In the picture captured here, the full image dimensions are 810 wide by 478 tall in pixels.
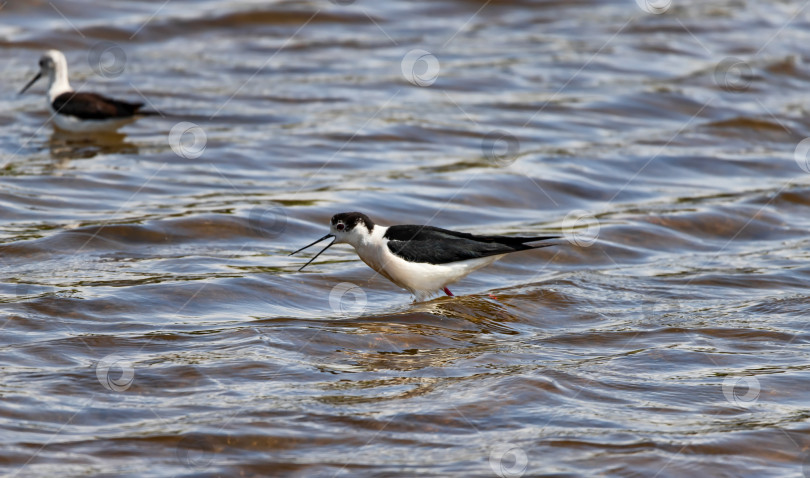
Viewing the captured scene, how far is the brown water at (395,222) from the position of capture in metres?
5.91

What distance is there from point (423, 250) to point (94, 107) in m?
7.19

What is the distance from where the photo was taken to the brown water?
5906 mm

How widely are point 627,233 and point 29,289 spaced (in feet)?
18.8

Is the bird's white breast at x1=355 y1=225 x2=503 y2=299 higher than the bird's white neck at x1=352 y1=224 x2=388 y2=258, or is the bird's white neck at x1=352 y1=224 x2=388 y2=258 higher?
the bird's white neck at x1=352 y1=224 x2=388 y2=258

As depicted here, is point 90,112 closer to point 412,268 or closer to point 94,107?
point 94,107

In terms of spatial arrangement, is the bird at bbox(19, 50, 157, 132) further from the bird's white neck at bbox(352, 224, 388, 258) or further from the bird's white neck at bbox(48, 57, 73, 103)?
the bird's white neck at bbox(352, 224, 388, 258)

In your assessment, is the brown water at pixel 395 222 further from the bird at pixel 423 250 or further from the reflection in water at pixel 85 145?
the bird at pixel 423 250

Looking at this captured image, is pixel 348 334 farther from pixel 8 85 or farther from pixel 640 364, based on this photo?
pixel 8 85

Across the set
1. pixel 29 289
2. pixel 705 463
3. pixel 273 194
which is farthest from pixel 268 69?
pixel 705 463

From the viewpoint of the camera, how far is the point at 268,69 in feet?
54.2

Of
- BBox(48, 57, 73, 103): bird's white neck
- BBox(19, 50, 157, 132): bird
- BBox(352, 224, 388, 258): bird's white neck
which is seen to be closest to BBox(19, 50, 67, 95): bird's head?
BBox(48, 57, 73, 103): bird's white neck

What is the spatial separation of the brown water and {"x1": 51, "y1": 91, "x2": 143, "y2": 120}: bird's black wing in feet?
1.20

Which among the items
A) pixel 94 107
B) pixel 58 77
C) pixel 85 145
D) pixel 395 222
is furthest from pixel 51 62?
pixel 395 222

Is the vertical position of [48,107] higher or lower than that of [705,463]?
higher
